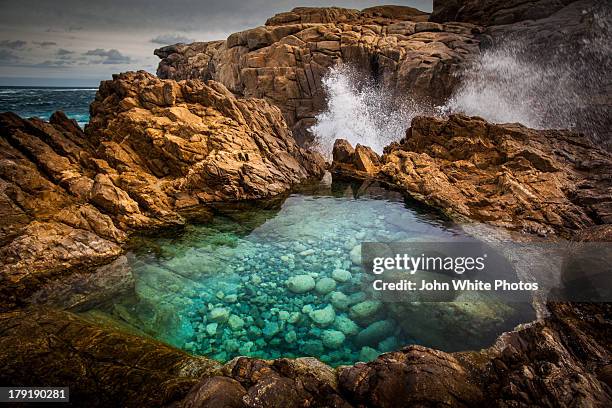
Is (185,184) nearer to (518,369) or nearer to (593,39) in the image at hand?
(518,369)

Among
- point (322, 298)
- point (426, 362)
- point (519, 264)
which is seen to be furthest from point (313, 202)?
point (426, 362)

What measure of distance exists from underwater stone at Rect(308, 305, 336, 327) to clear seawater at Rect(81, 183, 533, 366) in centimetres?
3

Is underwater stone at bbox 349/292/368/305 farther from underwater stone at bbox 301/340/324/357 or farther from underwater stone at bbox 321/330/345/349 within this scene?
underwater stone at bbox 301/340/324/357

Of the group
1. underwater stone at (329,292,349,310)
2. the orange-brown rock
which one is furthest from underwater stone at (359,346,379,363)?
the orange-brown rock

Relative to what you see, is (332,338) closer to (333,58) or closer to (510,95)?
(510,95)

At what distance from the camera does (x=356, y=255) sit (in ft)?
36.0

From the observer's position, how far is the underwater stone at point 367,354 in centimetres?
685

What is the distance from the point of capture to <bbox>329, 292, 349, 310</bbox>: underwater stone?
27.8 feet

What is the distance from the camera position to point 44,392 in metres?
4.55

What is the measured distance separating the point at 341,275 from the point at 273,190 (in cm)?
854

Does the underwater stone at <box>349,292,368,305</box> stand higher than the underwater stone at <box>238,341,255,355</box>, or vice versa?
the underwater stone at <box>349,292,368,305</box>

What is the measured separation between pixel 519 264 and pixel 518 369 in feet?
18.1

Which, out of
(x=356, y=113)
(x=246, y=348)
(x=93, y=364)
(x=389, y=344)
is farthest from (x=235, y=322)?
(x=356, y=113)

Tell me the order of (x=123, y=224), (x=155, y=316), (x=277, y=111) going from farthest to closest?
(x=277, y=111)
(x=123, y=224)
(x=155, y=316)
